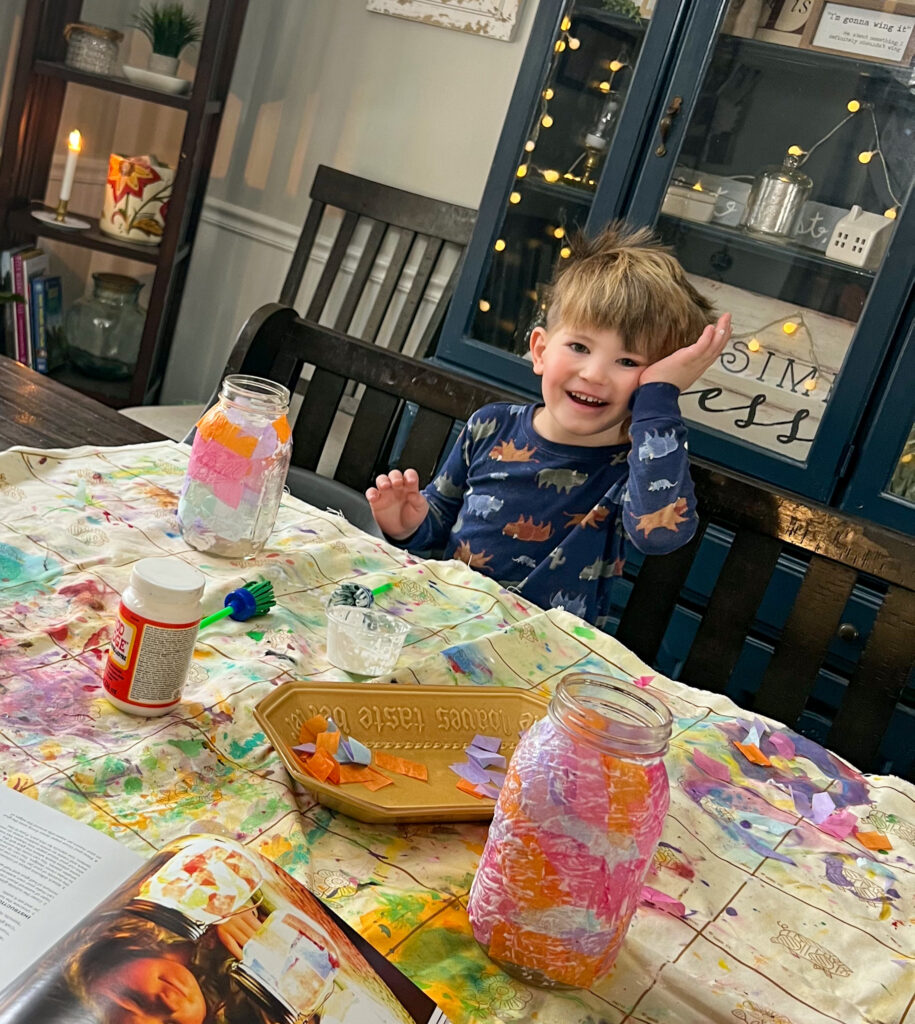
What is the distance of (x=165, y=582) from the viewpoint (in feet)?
2.24

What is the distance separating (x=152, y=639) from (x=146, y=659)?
1cm

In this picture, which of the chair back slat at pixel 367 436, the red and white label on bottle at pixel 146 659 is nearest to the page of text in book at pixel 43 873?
the red and white label on bottle at pixel 146 659

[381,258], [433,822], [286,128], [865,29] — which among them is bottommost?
[433,822]

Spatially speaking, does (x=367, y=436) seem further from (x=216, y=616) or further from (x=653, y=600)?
(x=216, y=616)

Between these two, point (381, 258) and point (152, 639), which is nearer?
point (152, 639)

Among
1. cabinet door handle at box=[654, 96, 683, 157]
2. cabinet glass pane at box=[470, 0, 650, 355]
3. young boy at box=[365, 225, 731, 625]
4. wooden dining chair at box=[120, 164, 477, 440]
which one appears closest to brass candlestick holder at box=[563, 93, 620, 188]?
cabinet glass pane at box=[470, 0, 650, 355]

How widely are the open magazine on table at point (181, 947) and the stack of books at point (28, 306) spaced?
2.26m

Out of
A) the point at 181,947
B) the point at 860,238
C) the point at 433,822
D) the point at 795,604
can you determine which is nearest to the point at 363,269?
the point at 860,238

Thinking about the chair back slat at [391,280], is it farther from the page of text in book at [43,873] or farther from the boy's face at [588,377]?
the page of text in book at [43,873]

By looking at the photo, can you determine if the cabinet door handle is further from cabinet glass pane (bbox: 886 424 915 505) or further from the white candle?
the white candle

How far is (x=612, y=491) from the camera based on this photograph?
134 centimetres

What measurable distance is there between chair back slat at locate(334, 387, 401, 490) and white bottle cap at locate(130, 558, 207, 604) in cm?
72

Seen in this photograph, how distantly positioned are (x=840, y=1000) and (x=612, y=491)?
0.79 metres

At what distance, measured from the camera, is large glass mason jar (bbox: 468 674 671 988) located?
54 cm
